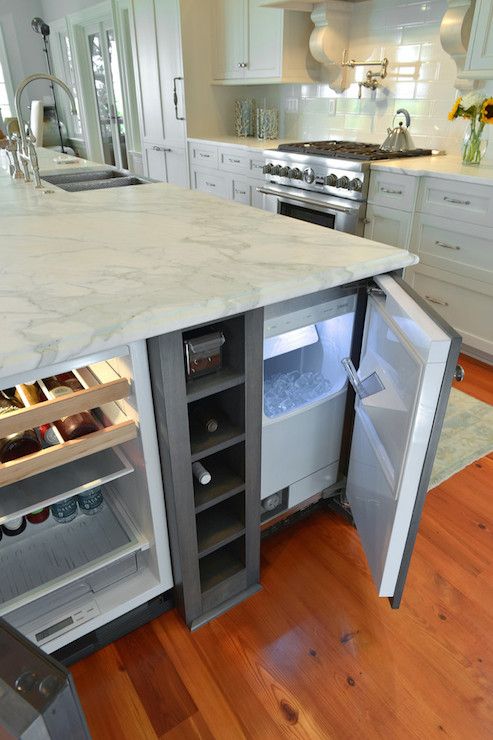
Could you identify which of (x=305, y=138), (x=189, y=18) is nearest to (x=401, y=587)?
(x=305, y=138)

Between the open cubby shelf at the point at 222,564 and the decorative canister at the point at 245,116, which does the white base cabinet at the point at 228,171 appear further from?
the open cubby shelf at the point at 222,564

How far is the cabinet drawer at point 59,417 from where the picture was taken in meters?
0.92

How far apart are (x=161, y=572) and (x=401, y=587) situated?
59 centimetres

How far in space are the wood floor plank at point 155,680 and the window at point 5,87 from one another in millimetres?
7577

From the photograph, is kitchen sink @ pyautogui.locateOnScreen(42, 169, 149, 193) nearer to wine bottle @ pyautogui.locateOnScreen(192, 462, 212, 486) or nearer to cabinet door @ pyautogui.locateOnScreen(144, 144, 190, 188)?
cabinet door @ pyautogui.locateOnScreen(144, 144, 190, 188)

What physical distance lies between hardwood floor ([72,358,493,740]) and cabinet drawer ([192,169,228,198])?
3.28 m

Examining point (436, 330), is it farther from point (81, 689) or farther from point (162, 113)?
point (162, 113)

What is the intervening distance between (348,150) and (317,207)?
1.28ft

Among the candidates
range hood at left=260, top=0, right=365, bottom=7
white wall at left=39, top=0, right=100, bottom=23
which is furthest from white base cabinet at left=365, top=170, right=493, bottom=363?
white wall at left=39, top=0, right=100, bottom=23

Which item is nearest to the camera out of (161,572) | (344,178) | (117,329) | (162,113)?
(117,329)

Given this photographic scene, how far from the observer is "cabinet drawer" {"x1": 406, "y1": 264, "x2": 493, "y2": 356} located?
249 cm

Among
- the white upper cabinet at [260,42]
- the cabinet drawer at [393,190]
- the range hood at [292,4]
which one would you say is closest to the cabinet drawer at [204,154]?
the white upper cabinet at [260,42]

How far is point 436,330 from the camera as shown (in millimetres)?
866

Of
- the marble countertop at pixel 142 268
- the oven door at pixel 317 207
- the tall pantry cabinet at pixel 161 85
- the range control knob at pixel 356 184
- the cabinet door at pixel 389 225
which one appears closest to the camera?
the marble countertop at pixel 142 268
